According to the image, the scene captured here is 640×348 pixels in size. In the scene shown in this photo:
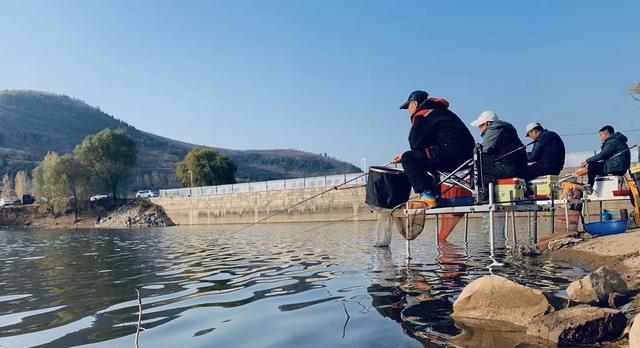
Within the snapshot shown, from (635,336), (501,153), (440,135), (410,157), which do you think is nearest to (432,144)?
(440,135)

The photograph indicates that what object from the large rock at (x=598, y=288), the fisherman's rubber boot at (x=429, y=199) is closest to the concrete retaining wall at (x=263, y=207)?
the fisherman's rubber boot at (x=429, y=199)

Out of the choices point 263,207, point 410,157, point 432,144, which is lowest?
point 263,207

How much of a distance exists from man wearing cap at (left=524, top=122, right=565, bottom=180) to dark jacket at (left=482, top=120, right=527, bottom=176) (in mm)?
1083

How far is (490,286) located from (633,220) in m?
9.74

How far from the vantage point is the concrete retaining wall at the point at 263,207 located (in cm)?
4853

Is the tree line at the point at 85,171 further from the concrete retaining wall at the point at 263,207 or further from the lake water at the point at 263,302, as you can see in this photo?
the lake water at the point at 263,302

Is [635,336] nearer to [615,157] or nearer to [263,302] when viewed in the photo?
[263,302]

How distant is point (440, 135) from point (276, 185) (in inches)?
1948

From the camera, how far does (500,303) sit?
14.4 ft

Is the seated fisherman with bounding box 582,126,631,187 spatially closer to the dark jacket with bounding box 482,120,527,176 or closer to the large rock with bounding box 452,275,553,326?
the dark jacket with bounding box 482,120,527,176

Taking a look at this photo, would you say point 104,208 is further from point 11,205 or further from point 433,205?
point 433,205

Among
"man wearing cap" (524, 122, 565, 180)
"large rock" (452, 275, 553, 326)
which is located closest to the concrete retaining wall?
"man wearing cap" (524, 122, 565, 180)

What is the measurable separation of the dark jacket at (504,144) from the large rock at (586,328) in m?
5.28

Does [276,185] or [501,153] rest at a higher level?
[501,153]
